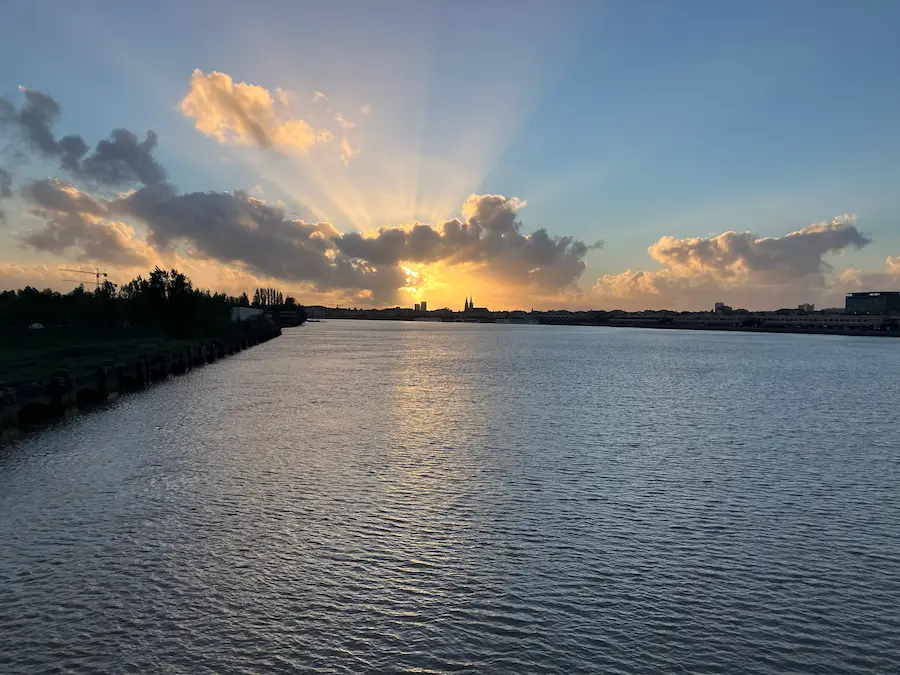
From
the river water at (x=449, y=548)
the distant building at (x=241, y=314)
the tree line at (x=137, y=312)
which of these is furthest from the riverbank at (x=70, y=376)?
the distant building at (x=241, y=314)

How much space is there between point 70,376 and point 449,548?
3461cm

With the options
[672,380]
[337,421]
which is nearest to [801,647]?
[337,421]

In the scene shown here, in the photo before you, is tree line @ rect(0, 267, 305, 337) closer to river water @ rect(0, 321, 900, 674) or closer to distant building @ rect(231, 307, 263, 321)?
distant building @ rect(231, 307, 263, 321)

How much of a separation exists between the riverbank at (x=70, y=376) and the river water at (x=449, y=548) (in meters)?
3.26

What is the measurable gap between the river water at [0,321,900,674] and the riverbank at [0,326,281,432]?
326 cm

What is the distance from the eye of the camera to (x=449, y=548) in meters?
16.2

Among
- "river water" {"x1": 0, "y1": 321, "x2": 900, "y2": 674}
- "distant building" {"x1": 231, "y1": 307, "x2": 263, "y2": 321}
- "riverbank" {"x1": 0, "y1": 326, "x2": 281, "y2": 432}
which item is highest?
"distant building" {"x1": 231, "y1": 307, "x2": 263, "y2": 321}

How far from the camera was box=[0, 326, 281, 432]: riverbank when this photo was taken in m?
34.7

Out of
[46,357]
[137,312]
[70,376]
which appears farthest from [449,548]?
[137,312]

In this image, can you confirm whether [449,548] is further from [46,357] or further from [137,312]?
[137,312]

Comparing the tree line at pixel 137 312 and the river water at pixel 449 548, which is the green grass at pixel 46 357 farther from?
the tree line at pixel 137 312

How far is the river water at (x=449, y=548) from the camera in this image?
11.3 meters

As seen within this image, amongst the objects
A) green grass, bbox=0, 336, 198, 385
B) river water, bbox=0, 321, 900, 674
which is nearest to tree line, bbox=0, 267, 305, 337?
green grass, bbox=0, 336, 198, 385

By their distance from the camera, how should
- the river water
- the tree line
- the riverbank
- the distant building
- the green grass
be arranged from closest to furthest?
1. the river water
2. the riverbank
3. the green grass
4. the tree line
5. the distant building
